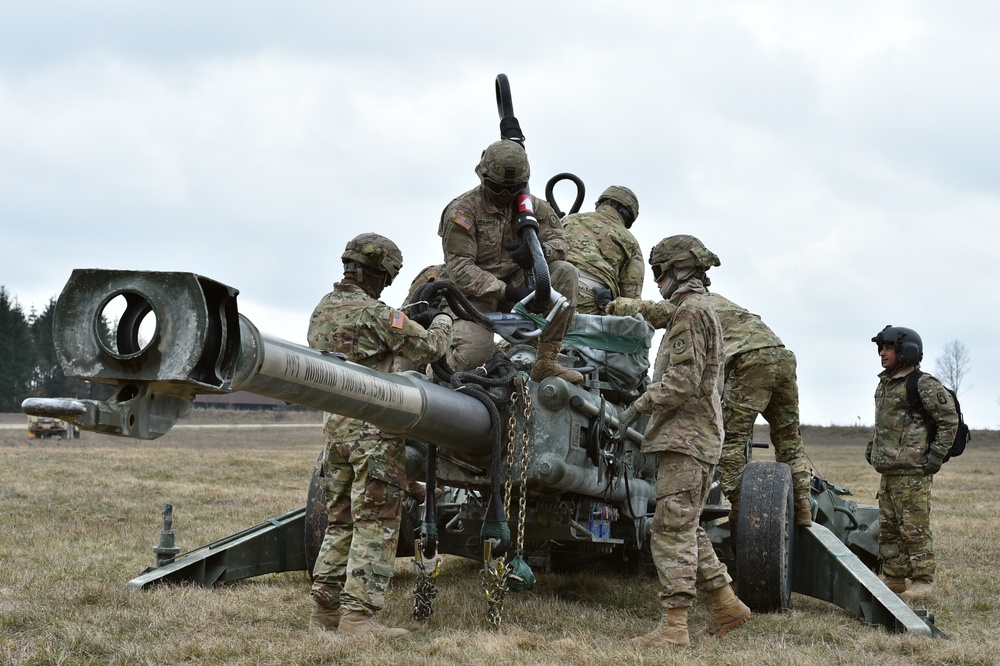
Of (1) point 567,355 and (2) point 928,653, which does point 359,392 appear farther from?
(2) point 928,653

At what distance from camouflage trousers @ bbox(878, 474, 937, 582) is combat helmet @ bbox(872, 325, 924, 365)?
0.91 m

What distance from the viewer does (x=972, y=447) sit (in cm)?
3941

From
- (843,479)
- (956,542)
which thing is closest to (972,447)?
(843,479)

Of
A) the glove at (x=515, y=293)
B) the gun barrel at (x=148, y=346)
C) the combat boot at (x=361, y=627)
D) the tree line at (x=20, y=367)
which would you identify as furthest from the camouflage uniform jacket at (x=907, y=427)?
the tree line at (x=20, y=367)

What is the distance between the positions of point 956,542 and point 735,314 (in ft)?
13.1

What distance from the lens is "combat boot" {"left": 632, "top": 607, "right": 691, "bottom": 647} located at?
5.85 meters

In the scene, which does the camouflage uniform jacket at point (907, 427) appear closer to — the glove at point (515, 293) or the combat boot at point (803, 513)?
the combat boot at point (803, 513)

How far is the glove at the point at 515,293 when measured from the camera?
6855mm

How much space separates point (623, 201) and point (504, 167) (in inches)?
80.4

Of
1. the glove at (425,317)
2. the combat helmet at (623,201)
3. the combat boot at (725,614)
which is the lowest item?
the combat boot at (725,614)

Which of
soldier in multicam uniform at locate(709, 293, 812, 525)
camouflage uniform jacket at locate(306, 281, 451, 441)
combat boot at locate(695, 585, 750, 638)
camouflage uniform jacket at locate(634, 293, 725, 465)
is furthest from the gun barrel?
soldier in multicam uniform at locate(709, 293, 812, 525)

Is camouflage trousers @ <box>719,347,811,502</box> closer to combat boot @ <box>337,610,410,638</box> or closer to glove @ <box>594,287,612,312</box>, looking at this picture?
glove @ <box>594,287,612,312</box>

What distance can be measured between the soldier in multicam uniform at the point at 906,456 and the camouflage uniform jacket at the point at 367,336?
4239 mm

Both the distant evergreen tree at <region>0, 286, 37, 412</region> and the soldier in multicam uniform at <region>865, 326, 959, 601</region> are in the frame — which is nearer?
the soldier in multicam uniform at <region>865, 326, 959, 601</region>
